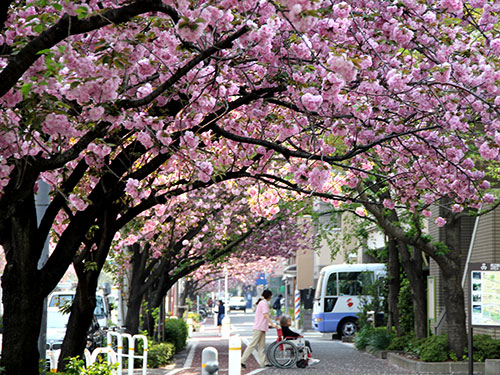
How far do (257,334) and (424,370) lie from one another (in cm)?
391

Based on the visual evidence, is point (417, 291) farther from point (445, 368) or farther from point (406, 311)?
point (445, 368)

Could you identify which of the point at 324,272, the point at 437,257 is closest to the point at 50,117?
the point at 437,257

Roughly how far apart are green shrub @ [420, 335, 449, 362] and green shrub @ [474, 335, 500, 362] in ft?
2.20

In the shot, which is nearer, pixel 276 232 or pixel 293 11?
pixel 293 11

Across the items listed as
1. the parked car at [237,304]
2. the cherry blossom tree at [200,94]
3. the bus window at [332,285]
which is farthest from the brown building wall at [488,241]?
the parked car at [237,304]

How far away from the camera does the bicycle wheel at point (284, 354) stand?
1881 cm

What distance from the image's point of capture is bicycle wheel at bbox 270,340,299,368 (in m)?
18.8

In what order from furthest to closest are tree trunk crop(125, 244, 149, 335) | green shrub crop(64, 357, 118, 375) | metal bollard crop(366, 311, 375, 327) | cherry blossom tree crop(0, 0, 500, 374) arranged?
metal bollard crop(366, 311, 375, 327)
tree trunk crop(125, 244, 149, 335)
green shrub crop(64, 357, 118, 375)
cherry blossom tree crop(0, 0, 500, 374)

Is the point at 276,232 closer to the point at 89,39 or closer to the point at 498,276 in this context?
the point at 498,276

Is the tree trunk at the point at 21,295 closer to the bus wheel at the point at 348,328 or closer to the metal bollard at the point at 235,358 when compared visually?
the metal bollard at the point at 235,358

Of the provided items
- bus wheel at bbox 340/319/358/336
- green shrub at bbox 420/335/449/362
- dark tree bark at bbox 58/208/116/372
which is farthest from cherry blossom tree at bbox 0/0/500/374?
bus wheel at bbox 340/319/358/336

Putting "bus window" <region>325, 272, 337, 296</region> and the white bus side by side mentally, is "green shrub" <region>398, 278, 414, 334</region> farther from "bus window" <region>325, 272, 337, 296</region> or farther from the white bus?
"bus window" <region>325, 272, 337, 296</region>

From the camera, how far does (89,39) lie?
7207mm

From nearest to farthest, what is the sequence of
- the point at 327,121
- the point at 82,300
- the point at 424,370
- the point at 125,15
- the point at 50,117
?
the point at 125,15
the point at 50,117
the point at 327,121
the point at 82,300
the point at 424,370
